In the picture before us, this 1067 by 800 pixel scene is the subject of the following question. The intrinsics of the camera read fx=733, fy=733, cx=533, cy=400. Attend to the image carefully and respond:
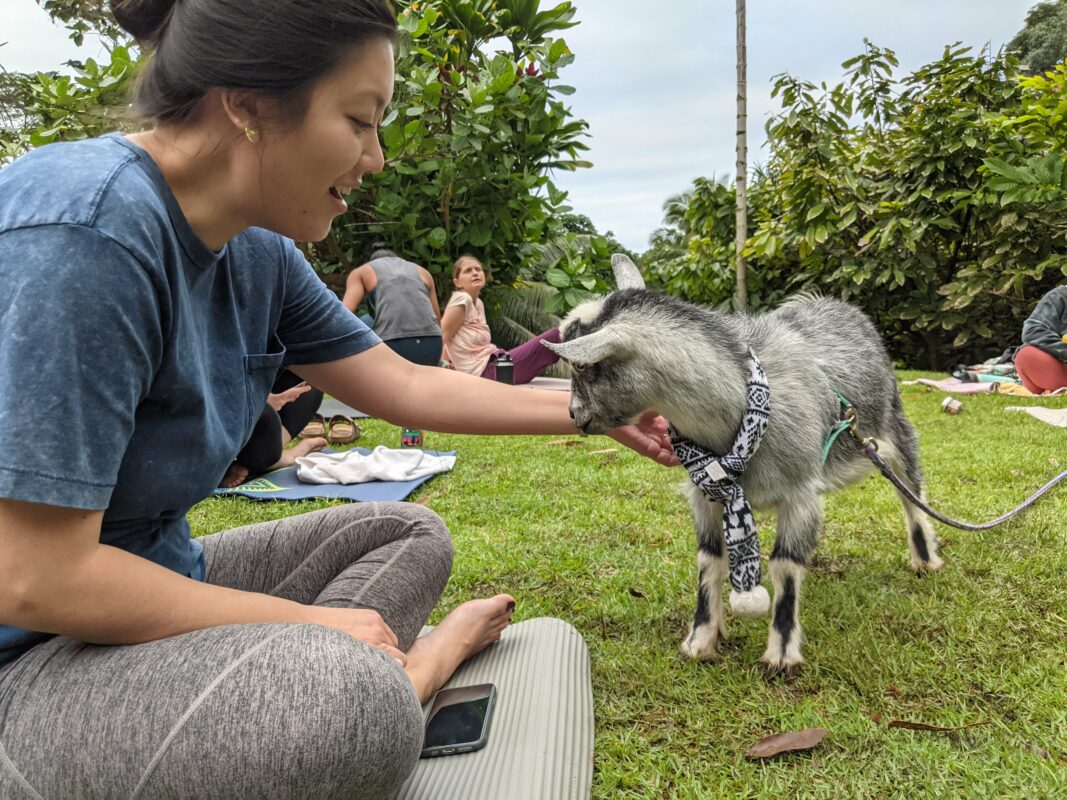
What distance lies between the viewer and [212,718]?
4.02ft

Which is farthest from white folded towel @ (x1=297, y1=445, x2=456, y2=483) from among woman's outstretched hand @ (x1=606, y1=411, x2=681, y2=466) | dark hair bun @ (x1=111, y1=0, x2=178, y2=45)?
dark hair bun @ (x1=111, y1=0, x2=178, y2=45)

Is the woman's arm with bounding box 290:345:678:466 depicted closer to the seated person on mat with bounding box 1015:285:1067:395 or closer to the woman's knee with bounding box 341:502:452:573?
the woman's knee with bounding box 341:502:452:573

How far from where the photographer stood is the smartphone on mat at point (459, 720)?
5.88 ft

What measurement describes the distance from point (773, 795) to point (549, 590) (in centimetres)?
137

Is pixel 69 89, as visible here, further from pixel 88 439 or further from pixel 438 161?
pixel 88 439

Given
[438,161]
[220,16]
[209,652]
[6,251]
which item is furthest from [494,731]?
[438,161]

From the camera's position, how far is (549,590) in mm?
2988

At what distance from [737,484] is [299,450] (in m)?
4.01

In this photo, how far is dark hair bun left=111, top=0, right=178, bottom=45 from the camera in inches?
56.4

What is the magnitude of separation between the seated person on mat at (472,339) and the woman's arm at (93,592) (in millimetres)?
5869

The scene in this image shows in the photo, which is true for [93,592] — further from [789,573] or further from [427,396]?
[789,573]

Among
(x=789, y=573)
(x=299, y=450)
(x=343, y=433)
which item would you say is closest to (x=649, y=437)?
(x=789, y=573)

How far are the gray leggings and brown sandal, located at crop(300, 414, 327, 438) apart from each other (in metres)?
4.97

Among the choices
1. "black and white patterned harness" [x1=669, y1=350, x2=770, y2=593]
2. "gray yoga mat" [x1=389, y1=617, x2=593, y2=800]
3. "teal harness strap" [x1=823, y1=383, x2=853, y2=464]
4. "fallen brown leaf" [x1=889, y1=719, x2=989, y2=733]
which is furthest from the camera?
"teal harness strap" [x1=823, y1=383, x2=853, y2=464]
